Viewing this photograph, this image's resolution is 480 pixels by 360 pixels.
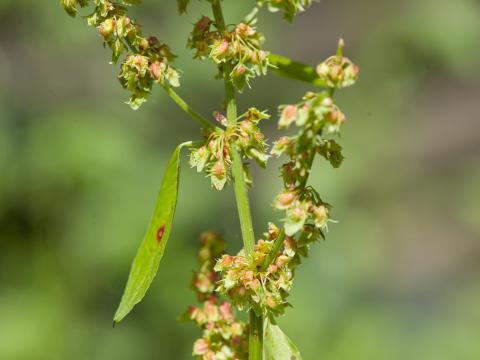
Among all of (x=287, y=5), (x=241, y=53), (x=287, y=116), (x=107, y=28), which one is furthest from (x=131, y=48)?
(x=287, y=116)

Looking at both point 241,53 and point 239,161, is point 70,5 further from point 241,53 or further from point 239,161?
point 239,161

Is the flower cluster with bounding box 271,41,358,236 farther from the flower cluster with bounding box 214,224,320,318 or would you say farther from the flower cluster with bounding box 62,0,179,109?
Answer: the flower cluster with bounding box 62,0,179,109

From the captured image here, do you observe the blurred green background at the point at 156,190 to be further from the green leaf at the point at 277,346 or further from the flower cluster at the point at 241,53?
the flower cluster at the point at 241,53

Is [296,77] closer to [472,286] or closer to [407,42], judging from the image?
[407,42]

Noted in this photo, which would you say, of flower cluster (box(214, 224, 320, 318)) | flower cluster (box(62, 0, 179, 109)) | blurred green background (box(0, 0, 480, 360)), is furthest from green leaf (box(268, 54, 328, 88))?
blurred green background (box(0, 0, 480, 360))

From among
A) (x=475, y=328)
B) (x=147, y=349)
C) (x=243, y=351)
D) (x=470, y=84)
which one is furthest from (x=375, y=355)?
(x=470, y=84)
